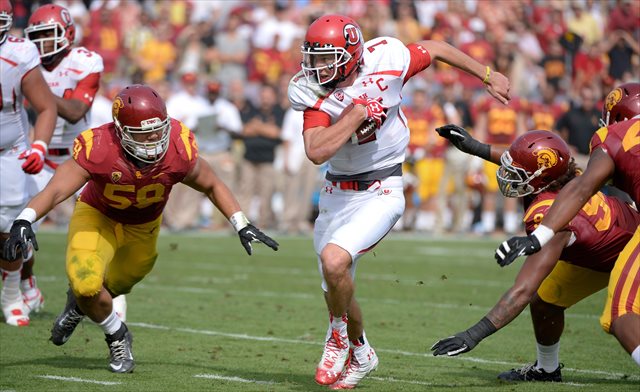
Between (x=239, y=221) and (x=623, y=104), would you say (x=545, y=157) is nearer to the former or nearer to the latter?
(x=623, y=104)

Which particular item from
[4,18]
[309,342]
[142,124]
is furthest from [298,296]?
[142,124]

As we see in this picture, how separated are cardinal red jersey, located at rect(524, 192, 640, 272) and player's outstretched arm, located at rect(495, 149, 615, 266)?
847 millimetres

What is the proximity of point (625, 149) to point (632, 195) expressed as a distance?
0.80 ft

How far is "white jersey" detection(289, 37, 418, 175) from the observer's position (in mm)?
5781

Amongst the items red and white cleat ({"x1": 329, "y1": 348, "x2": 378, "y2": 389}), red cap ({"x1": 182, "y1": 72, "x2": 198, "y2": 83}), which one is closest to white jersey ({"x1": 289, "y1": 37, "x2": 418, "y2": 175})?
red and white cleat ({"x1": 329, "y1": 348, "x2": 378, "y2": 389})

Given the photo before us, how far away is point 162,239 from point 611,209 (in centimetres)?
947

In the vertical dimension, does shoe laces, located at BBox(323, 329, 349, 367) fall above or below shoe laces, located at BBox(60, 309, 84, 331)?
above

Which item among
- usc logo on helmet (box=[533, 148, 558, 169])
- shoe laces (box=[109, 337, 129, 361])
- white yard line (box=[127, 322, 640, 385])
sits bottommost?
white yard line (box=[127, 322, 640, 385])

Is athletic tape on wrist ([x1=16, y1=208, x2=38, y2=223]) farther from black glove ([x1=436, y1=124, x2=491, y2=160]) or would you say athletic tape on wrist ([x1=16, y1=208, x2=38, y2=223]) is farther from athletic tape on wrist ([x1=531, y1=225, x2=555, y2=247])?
athletic tape on wrist ([x1=531, y1=225, x2=555, y2=247])

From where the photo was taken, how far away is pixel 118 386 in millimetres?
5598

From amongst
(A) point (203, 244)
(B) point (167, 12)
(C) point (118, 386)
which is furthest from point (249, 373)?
(B) point (167, 12)

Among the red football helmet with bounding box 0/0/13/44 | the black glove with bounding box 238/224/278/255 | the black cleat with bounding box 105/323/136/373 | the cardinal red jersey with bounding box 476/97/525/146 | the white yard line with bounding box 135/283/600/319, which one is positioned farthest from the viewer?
the cardinal red jersey with bounding box 476/97/525/146

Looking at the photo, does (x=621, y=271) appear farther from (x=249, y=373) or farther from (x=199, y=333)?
(x=199, y=333)

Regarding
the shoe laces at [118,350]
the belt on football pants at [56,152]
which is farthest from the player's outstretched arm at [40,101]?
the shoe laces at [118,350]
